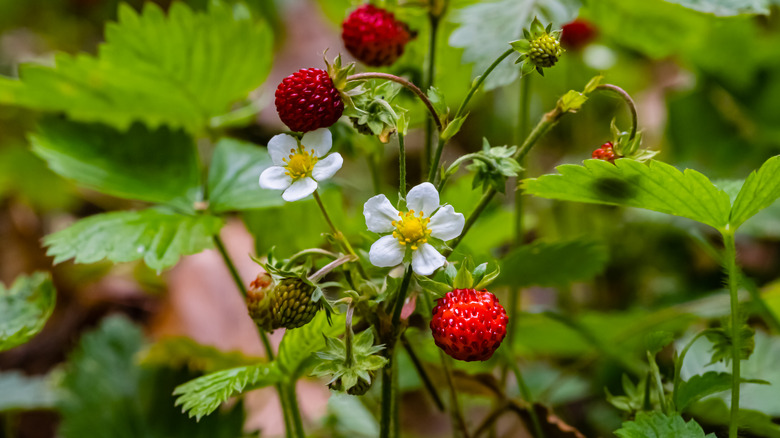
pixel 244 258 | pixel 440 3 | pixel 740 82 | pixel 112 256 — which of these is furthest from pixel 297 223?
pixel 740 82

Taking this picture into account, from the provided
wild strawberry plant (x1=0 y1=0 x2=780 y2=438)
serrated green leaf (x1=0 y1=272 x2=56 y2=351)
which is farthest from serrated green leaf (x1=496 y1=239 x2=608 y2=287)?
serrated green leaf (x1=0 y1=272 x2=56 y2=351)

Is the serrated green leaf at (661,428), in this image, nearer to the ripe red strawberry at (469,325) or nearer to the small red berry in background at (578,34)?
the ripe red strawberry at (469,325)

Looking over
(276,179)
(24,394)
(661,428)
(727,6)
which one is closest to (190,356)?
(24,394)

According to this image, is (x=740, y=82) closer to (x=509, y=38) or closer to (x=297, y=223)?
(x=509, y=38)

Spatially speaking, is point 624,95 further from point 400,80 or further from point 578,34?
point 578,34

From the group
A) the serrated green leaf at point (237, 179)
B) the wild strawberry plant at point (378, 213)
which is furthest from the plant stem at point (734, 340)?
the serrated green leaf at point (237, 179)

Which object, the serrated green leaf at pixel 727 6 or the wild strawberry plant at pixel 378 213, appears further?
the serrated green leaf at pixel 727 6
